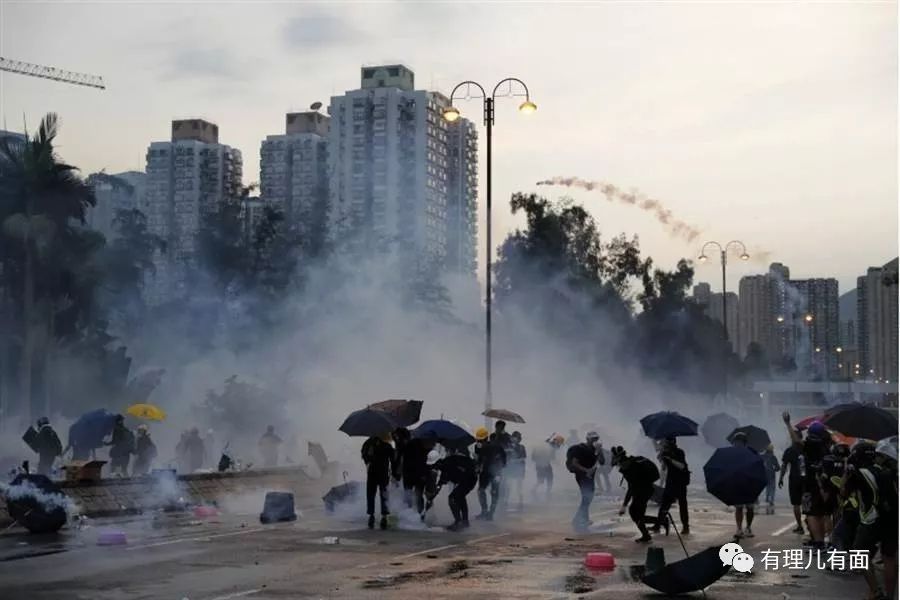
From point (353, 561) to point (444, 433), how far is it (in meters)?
5.33

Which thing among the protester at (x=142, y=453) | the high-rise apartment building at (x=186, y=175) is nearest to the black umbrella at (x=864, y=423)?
the protester at (x=142, y=453)

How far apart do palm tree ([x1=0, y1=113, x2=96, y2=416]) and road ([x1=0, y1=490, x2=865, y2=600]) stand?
2661 centimetres

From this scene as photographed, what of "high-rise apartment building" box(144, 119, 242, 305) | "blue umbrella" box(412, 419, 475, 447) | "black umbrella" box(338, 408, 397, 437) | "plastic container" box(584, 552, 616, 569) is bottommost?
"plastic container" box(584, 552, 616, 569)

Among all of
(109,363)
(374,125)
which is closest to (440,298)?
(109,363)

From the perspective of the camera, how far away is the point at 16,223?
44.2m

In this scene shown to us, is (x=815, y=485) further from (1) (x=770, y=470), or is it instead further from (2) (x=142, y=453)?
(2) (x=142, y=453)

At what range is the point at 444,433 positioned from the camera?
19344mm

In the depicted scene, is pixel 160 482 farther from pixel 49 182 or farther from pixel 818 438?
pixel 49 182

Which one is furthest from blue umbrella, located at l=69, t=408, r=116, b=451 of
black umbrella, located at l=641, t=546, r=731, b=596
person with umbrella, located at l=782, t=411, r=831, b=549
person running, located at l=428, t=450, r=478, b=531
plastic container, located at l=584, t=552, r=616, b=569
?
black umbrella, located at l=641, t=546, r=731, b=596

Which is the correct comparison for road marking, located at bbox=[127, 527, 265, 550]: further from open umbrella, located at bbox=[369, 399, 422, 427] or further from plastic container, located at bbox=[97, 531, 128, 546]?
open umbrella, located at bbox=[369, 399, 422, 427]

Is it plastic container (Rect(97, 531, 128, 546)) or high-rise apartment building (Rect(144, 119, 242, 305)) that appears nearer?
plastic container (Rect(97, 531, 128, 546))

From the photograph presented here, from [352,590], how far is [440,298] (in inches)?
1712

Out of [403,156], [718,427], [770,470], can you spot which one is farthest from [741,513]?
[403,156]

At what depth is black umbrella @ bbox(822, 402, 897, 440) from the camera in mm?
17250
